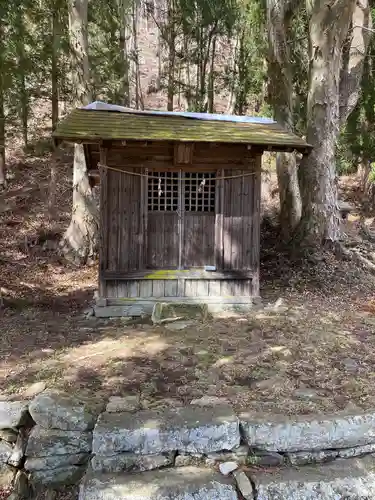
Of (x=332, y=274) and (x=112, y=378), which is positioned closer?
(x=112, y=378)

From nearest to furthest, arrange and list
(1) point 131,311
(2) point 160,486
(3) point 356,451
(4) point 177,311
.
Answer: (2) point 160,486
(3) point 356,451
(4) point 177,311
(1) point 131,311

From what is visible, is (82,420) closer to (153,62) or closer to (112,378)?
(112,378)

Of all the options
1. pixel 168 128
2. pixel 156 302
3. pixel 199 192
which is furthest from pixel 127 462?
pixel 168 128

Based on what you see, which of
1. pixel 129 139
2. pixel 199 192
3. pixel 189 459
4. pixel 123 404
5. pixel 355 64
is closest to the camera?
pixel 189 459

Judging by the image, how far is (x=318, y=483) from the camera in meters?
4.13

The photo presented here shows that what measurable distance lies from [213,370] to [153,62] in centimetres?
3635

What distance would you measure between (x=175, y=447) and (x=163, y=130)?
524 cm

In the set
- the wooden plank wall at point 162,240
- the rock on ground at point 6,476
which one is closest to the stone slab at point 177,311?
the wooden plank wall at point 162,240

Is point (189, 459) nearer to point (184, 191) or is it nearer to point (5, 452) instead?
point (5, 452)

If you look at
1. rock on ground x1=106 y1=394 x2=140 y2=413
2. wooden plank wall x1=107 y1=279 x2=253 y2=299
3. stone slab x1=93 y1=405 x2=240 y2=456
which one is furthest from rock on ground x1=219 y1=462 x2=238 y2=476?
wooden plank wall x1=107 y1=279 x2=253 y2=299

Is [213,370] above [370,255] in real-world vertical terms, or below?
below

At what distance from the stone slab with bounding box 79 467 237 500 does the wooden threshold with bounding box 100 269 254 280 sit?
13.0 feet

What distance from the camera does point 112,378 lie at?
5.31 meters

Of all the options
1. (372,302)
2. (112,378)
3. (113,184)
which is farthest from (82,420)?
(372,302)
